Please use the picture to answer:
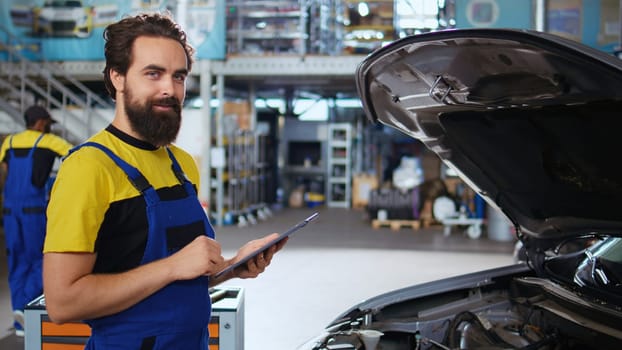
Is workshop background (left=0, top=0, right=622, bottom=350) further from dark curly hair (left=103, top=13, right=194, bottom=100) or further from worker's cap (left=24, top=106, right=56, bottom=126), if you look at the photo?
dark curly hair (left=103, top=13, right=194, bottom=100)

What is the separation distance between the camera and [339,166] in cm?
1478

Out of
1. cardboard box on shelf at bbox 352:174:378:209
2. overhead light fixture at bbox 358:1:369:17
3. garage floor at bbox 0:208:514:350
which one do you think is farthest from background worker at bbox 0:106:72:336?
cardboard box on shelf at bbox 352:174:378:209

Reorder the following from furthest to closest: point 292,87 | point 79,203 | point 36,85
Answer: point 292,87, point 36,85, point 79,203

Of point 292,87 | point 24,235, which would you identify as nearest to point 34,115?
point 24,235

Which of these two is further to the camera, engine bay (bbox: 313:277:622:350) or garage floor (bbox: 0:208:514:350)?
garage floor (bbox: 0:208:514:350)

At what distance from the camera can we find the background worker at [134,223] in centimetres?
139

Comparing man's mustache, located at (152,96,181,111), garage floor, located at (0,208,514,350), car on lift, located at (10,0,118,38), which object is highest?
car on lift, located at (10,0,118,38)

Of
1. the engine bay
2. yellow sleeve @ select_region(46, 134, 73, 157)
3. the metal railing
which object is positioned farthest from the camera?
the metal railing

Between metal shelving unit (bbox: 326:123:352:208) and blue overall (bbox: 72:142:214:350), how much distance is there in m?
12.7

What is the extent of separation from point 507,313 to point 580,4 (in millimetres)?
8267

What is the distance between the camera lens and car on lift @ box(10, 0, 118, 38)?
33.7 feet

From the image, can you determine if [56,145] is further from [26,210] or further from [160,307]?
[160,307]

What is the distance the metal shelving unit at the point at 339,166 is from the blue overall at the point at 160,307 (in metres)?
12.7

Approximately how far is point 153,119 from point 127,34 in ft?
0.71
